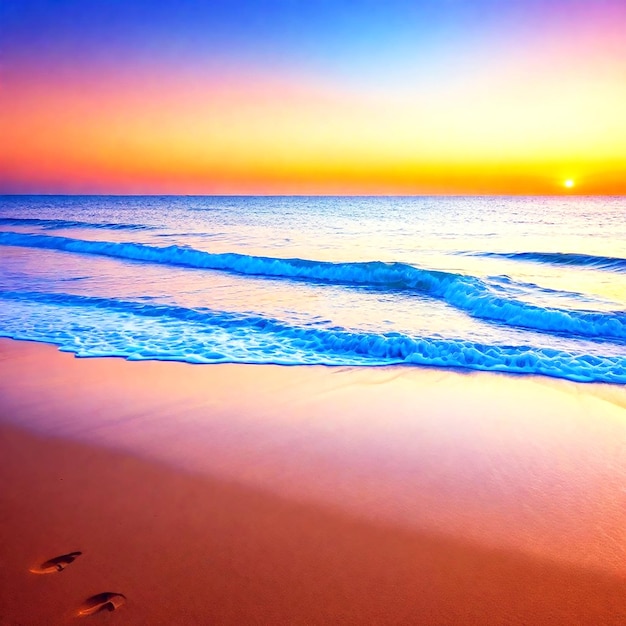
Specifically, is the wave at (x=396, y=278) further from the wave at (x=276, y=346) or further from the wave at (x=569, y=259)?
the wave at (x=569, y=259)

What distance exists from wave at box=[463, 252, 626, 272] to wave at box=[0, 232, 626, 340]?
5.70m

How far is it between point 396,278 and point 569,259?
7.23 metres

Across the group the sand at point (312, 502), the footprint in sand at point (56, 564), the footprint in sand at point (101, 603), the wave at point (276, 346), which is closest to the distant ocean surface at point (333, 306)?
the wave at point (276, 346)

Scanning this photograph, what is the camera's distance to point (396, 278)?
1450 centimetres

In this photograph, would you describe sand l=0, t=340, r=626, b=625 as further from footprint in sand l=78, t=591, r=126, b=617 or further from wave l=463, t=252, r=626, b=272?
wave l=463, t=252, r=626, b=272

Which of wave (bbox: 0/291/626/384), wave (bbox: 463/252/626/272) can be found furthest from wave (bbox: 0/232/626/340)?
wave (bbox: 463/252/626/272)

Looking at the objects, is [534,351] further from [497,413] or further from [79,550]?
[79,550]

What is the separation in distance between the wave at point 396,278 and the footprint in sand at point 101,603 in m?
8.20

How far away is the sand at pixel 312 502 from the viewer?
266 centimetres

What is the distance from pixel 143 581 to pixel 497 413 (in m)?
3.81

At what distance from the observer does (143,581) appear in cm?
276

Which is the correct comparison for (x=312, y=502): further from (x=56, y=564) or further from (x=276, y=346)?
(x=276, y=346)

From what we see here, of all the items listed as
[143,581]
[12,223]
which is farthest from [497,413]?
[12,223]

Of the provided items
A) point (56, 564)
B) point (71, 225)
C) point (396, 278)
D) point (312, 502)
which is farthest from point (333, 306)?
point (71, 225)
